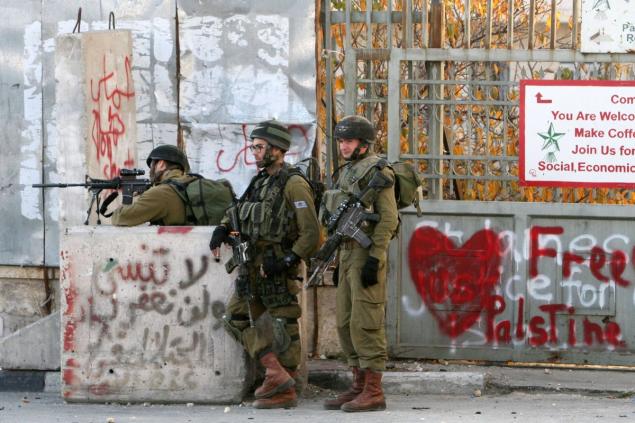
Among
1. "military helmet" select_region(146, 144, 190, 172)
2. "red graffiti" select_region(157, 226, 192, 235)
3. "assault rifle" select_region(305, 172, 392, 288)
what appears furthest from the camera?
"military helmet" select_region(146, 144, 190, 172)

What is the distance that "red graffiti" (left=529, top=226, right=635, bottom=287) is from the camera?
9.47 meters

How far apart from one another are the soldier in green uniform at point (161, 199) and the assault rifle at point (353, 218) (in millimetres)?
1130

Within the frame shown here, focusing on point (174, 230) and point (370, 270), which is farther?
point (174, 230)

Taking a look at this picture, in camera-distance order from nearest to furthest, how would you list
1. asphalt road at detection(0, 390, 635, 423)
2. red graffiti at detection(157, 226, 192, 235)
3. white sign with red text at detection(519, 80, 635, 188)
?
asphalt road at detection(0, 390, 635, 423) → red graffiti at detection(157, 226, 192, 235) → white sign with red text at detection(519, 80, 635, 188)

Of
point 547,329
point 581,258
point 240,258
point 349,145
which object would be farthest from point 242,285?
point 581,258

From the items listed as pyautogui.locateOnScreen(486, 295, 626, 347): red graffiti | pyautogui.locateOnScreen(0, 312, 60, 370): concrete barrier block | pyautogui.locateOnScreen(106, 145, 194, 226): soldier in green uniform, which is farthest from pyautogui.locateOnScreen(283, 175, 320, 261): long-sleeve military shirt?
pyautogui.locateOnScreen(0, 312, 60, 370): concrete barrier block

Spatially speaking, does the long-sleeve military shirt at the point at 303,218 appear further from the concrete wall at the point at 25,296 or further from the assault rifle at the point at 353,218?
the concrete wall at the point at 25,296

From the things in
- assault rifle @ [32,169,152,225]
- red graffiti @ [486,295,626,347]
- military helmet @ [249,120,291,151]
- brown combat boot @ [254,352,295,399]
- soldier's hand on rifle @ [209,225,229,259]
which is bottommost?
brown combat boot @ [254,352,295,399]

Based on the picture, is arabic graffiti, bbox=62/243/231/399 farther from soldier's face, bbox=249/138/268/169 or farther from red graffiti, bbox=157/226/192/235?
soldier's face, bbox=249/138/268/169

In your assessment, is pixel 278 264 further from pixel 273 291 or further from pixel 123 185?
pixel 123 185

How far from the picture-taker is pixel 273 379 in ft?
27.3

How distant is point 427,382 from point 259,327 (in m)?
1.44

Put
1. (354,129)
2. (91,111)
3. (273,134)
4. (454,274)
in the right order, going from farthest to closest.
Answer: (454,274) → (91,111) → (273,134) → (354,129)

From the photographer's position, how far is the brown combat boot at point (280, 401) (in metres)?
8.34
